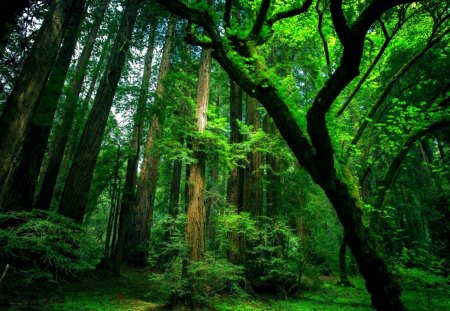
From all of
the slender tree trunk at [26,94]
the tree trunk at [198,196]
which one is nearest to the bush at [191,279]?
the tree trunk at [198,196]

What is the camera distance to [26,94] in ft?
9.34

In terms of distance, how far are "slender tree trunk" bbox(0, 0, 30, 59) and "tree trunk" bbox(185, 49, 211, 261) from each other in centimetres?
359

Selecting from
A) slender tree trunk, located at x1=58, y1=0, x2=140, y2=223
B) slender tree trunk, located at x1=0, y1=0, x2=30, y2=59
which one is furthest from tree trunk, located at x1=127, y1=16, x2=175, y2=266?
slender tree trunk, located at x1=0, y1=0, x2=30, y2=59

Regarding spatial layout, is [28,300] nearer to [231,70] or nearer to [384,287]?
[231,70]

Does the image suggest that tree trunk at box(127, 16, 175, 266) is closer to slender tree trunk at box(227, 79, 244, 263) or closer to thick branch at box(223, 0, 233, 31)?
slender tree trunk at box(227, 79, 244, 263)

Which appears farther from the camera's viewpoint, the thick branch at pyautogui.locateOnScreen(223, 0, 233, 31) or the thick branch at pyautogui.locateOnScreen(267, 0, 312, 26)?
the thick branch at pyautogui.locateOnScreen(223, 0, 233, 31)

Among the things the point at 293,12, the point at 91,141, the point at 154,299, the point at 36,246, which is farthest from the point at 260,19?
the point at 154,299

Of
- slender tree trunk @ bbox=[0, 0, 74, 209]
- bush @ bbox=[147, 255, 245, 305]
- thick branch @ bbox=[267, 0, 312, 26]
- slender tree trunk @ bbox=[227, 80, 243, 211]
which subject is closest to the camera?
slender tree trunk @ bbox=[0, 0, 74, 209]

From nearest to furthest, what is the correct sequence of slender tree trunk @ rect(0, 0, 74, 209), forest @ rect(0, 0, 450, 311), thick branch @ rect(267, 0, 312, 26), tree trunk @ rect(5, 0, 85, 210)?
1. slender tree trunk @ rect(0, 0, 74, 209)
2. forest @ rect(0, 0, 450, 311)
3. thick branch @ rect(267, 0, 312, 26)
4. tree trunk @ rect(5, 0, 85, 210)

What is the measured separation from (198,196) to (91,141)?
9.84ft

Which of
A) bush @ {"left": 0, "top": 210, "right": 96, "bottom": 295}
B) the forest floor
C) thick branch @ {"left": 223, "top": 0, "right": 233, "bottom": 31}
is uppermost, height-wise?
thick branch @ {"left": 223, "top": 0, "right": 233, "bottom": 31}

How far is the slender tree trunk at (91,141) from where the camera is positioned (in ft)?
19.3

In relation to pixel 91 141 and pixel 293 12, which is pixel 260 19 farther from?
pixel 91 141

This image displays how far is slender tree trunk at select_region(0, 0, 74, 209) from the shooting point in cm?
268
